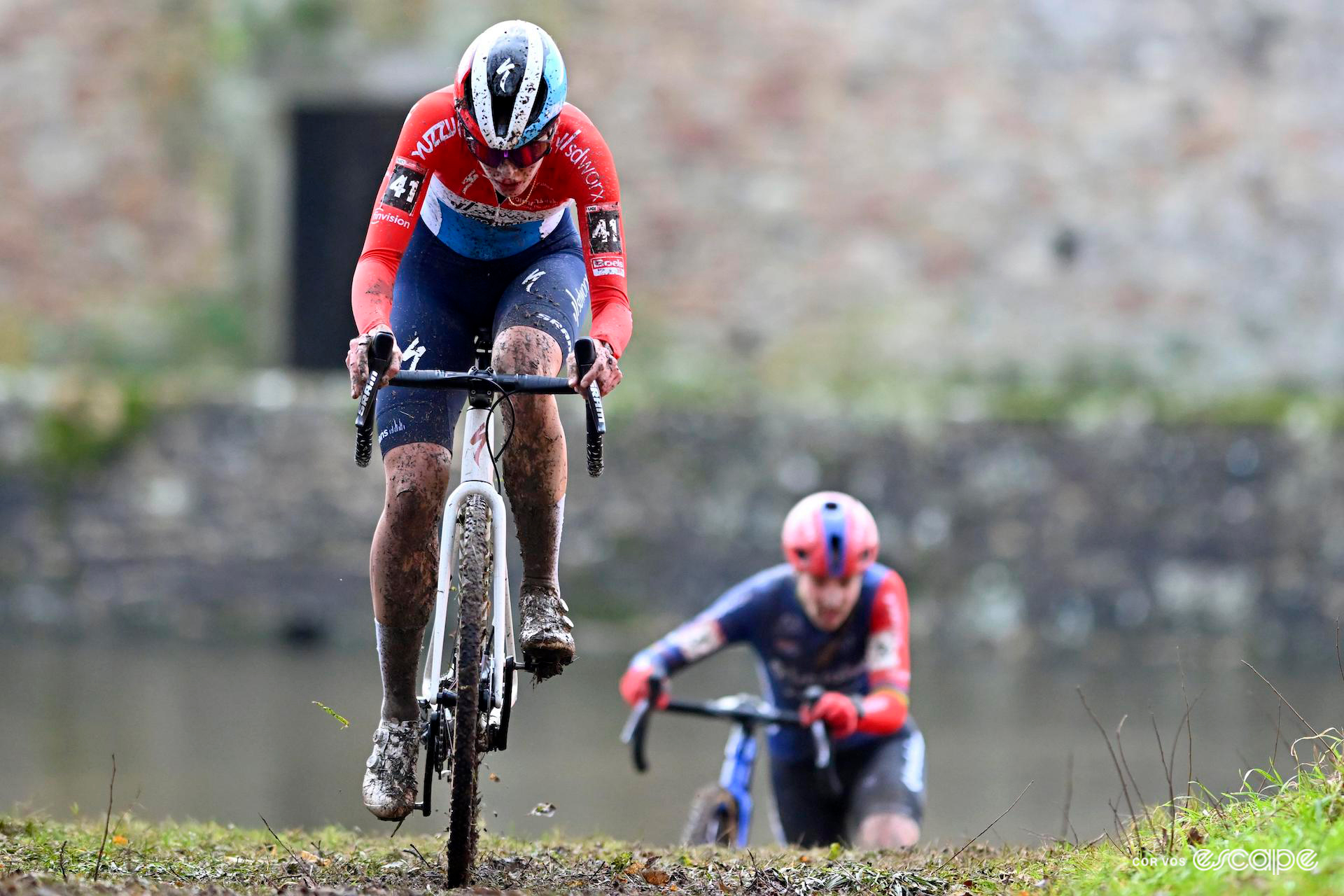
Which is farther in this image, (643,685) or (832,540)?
(832,540)

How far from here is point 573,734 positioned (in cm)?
1263

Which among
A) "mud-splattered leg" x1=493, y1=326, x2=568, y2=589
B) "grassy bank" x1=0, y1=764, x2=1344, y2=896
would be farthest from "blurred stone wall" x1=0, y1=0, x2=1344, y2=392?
"mud-splattered leg" x1=493, y1=326, x2=568, y2=589

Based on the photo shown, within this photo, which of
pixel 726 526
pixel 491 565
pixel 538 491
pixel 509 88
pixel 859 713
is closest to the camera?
pixel 509 88

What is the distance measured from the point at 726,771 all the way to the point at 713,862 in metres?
1.74

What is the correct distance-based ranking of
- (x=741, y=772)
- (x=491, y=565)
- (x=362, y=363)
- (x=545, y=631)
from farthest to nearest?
(x=741, y=772) → (x=545, y=631) → (x=491, y=565) → (x=362, y=363)

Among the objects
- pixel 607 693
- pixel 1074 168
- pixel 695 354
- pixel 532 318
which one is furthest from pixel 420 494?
A: pixel 1074 168

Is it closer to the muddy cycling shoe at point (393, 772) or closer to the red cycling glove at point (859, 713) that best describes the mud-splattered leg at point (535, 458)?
the muddy cycling shoe at point (393, 772)

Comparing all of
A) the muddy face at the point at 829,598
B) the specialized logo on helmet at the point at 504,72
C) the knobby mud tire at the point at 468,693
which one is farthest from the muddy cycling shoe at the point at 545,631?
the muddy face at the point at 829,598

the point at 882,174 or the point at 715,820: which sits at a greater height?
the point at 882,174

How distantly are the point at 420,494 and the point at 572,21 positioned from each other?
12.9 meters

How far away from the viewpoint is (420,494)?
582cm

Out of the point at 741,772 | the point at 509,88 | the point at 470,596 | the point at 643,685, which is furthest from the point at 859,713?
the point at 509,88

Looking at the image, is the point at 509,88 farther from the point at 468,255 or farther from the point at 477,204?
the point at 468,255

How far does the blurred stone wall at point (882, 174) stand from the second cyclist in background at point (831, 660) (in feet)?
31.7
